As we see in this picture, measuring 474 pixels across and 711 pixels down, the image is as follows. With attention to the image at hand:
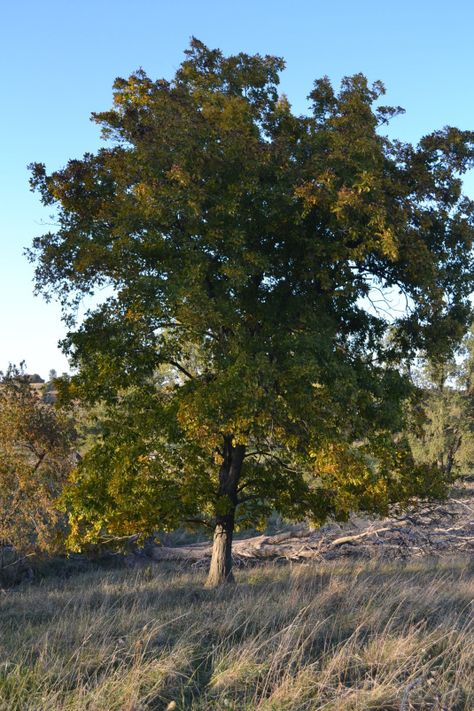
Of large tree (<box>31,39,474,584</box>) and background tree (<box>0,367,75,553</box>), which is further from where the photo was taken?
background tree (<box>0,367,75,553</box>)

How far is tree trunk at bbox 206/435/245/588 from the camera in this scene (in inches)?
549

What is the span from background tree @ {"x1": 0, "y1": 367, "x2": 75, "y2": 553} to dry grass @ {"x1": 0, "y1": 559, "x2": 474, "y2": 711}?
24.5 feet

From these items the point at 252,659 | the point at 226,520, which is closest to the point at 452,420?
the point at 226,520

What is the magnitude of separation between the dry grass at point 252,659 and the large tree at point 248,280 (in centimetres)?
370

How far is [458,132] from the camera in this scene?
515 inches

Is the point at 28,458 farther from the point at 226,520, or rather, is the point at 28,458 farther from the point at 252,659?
the point at 252,659

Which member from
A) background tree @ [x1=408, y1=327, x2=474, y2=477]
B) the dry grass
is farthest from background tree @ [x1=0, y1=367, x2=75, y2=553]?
background tree @ [x1=408, y1=327, x2=474, y2=477]

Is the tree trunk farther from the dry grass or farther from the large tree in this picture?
the dry grass

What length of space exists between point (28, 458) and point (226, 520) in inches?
221

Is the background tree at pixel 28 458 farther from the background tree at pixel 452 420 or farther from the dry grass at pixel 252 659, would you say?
the background tree at pixel 452 420

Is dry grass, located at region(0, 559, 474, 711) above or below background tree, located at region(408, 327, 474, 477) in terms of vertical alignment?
below

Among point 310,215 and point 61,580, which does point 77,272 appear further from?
point 61,580

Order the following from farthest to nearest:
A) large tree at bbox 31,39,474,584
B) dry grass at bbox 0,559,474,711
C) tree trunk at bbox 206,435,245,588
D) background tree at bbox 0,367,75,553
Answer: background tree at bbox 0,367,75,553 < tree trunk at bbox 206,435,245,588 < large tree at bbox 31,39,474,584 < dry grass at bbox 0,559,474,711

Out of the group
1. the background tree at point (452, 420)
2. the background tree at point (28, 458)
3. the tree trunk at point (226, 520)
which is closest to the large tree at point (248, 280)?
the tree trunk at point (226, 520)
